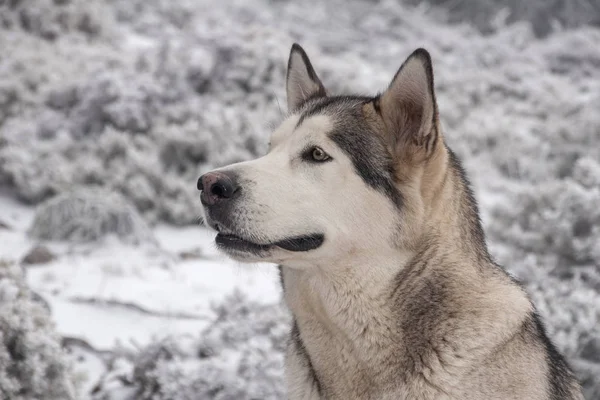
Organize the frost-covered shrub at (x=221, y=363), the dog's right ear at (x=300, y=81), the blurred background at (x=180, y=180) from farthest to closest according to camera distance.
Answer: the blurred background at (x=180, y=180)
the frost-covered shrub at (x=221, y=363)
the dog's right ear at (x=300, y=81)

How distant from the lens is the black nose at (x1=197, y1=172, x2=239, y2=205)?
8.53ft

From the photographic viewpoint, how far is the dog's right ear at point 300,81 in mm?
3381

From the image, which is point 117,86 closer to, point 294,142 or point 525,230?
point 525,230

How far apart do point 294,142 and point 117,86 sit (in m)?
7.40

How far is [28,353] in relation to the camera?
3725 millimetres

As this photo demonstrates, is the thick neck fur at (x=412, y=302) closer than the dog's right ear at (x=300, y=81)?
Yes

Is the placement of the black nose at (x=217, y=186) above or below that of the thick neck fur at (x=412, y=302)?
above

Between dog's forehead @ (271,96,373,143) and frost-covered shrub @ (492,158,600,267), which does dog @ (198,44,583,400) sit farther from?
frost-covered shrub @ (492,158,600,267)

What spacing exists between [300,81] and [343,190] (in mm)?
931

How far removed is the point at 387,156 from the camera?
107 inches

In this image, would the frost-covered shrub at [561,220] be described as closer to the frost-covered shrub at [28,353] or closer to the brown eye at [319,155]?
the brown eye at [319,155]

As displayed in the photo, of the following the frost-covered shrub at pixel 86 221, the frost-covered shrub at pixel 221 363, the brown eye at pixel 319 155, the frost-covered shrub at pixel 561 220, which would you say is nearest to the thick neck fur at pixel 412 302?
the brown eye at pixel 319 155

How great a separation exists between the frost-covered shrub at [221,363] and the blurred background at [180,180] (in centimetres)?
1

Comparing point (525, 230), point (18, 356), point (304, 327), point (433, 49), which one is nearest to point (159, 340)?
point (18, 356)
